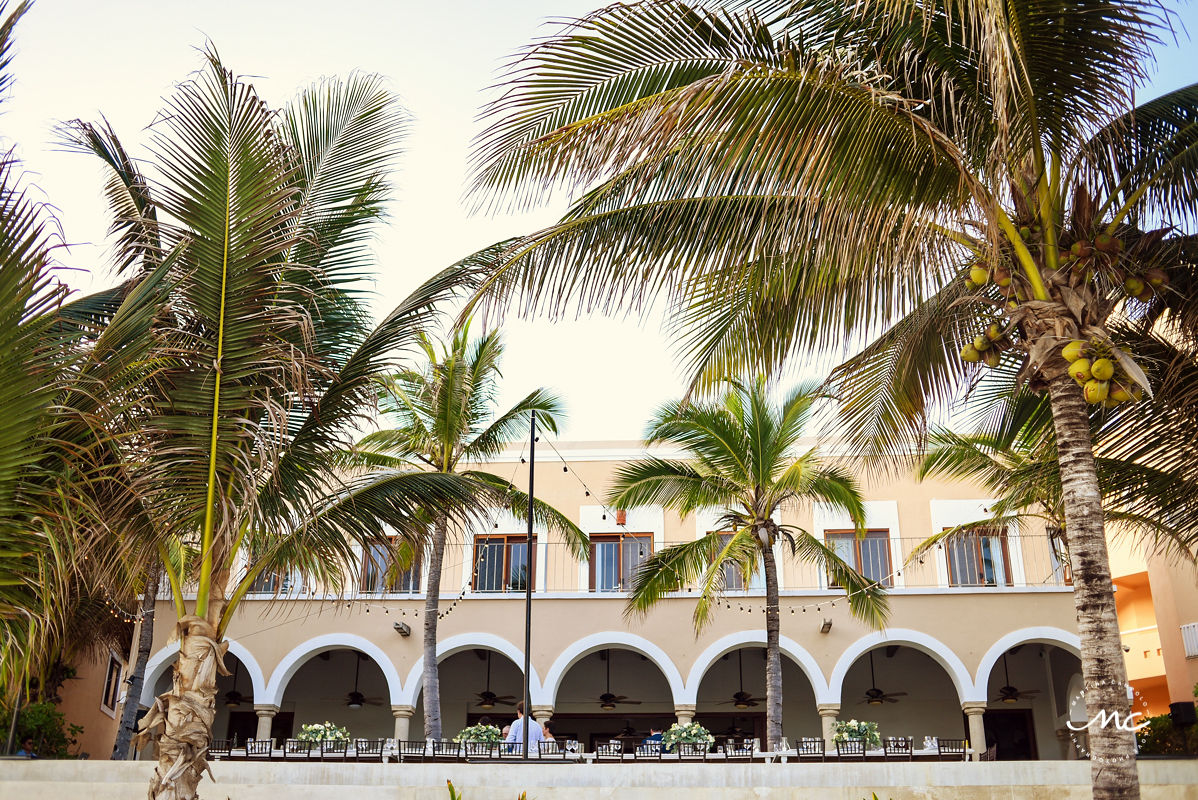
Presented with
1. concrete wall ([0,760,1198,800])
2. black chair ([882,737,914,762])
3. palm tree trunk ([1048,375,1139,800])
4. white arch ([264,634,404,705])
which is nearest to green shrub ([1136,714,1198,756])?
black chair ([882,737,914,762])

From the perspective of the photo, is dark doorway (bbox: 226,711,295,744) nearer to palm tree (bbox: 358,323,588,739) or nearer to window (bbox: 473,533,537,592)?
window (bbox: 473,533,537,592)

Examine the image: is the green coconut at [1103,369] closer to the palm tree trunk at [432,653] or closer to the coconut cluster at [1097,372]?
the coconut cluster at [1097,372]

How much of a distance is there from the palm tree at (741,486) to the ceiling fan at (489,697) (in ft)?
21.2

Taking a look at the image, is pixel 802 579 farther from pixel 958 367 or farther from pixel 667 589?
pixel 958 367

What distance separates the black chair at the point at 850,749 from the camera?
12.9m

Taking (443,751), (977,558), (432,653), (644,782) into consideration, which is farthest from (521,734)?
(977,558)

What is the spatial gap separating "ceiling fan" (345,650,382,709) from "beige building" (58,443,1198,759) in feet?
0.24

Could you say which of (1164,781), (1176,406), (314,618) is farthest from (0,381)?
(314,618)

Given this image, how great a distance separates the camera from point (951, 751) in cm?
1494

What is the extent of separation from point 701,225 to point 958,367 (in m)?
2.52

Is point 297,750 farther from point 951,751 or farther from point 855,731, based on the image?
point 951,751

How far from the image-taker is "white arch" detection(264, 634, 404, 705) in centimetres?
1803

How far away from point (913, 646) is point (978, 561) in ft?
6.83

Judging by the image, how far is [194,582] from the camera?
6.88 m
